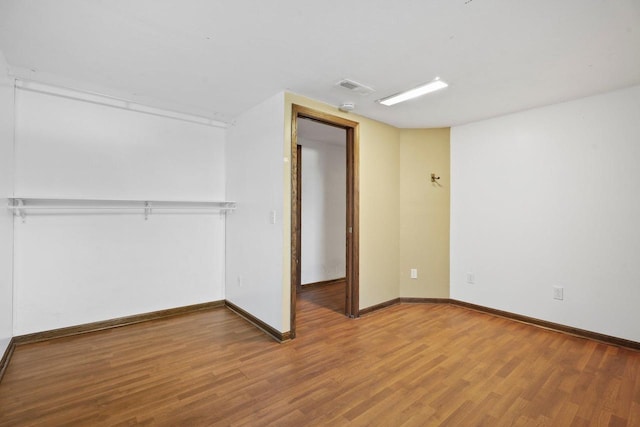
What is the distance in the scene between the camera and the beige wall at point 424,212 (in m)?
4.02

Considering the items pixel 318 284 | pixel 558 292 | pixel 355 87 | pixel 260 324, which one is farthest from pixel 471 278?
pixel 355 87

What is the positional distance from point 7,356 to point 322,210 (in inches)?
156

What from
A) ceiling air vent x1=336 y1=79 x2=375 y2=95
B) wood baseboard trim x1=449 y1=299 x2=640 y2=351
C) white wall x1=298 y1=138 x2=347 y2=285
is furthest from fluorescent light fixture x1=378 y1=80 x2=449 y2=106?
wood baseboard trim x1=449 y1=299 x2=640 y2=351

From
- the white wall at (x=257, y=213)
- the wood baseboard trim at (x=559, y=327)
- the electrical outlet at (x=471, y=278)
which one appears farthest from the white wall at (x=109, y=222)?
the wood baseboard trim at (x=559, y=327)

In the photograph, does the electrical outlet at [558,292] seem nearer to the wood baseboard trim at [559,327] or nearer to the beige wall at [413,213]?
the wood baseboard trim at [559,327]

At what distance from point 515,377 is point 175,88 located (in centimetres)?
383

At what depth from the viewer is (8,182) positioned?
244cm

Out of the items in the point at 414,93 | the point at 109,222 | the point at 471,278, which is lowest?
the point at 471,278

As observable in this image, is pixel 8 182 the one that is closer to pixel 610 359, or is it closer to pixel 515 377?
pixel 515 377

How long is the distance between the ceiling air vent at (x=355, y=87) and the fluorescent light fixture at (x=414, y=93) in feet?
0.86

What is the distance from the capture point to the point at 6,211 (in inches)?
94.2

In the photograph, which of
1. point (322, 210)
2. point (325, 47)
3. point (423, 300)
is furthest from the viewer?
point (322, 210)

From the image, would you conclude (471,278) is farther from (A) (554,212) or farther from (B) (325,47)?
(B) (325,47)

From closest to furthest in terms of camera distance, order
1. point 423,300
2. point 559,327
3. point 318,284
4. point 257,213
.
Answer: point 559,327 → point 257,213 → point 423,300 → point 318,284
